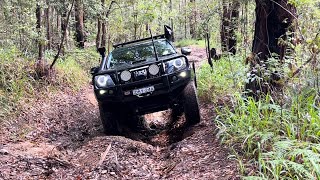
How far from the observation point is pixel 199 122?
18.6 feet

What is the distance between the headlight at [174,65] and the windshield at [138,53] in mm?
483

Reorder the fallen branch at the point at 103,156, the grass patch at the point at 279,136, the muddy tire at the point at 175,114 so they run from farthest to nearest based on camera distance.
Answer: the muddy tire at the point at 175,114
the fallen branch at the point at 103,156
the grass patch at the point at 279,136

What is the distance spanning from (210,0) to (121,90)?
695cm

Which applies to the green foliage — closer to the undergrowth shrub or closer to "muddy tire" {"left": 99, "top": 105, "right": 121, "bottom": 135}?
"muddy tire" {"left": 99, "top": 105, "right": 121, "bottom": 135}

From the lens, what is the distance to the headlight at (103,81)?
528cm

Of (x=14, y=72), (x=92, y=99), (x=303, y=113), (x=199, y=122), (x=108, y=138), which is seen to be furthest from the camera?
(x=92, y=99)

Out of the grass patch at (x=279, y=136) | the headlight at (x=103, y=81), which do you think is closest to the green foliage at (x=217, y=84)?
the grass patch at (x=279, y=136)

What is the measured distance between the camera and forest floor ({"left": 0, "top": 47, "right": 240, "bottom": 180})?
405 centimetres

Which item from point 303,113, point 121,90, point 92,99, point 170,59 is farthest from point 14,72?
point 303,113

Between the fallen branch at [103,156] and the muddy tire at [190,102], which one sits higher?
the muddy tire at [190,102]

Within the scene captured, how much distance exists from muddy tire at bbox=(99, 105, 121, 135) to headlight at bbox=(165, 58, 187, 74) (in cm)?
126

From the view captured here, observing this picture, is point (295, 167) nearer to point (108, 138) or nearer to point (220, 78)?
point (108, 138)

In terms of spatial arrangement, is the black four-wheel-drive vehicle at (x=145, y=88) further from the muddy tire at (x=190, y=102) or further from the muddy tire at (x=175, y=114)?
the muddy tire at (x=175, y=114)

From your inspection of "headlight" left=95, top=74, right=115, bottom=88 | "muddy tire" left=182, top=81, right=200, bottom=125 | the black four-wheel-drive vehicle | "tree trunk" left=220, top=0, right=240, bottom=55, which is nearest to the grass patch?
"muddy tire" left=182, top=81, right=200, bottom=125
